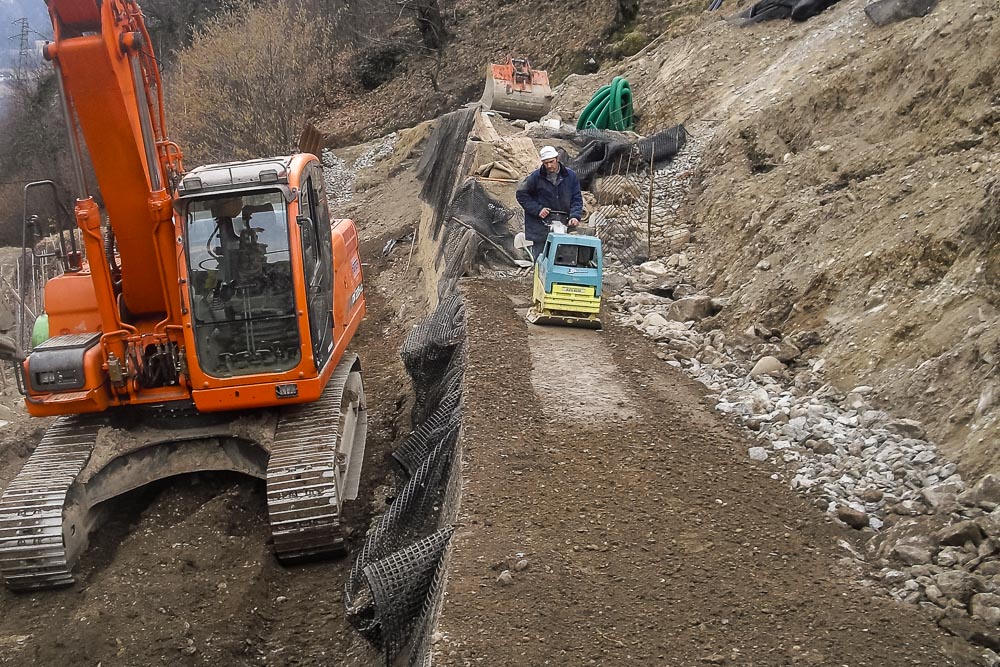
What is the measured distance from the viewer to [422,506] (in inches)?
215

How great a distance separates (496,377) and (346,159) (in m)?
18.5

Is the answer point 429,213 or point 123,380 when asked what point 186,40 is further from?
point 123,380

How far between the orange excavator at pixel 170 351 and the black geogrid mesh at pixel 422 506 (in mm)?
590

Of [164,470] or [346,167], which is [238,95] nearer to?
[346,167]

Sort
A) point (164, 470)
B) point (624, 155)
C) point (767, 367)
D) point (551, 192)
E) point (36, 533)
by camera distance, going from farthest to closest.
Result: point (624, 155), point (551, 192), point (767, 367), point (164, 470), point (36, 533)

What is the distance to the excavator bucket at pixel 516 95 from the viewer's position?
18.1 m

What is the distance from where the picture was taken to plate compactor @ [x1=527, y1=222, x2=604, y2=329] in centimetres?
742

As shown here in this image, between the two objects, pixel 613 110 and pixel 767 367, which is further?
pixel 613 110

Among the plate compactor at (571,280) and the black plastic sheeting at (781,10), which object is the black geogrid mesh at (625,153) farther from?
the plate compactor at (571,280)

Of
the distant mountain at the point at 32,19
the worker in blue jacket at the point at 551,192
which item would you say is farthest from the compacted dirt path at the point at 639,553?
the distant mountain at the point at 32,19

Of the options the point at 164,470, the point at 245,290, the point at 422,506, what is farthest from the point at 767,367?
the point at 164,470

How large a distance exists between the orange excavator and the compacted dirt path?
4.51 feet

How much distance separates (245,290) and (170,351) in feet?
2.34

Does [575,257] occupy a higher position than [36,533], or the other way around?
[575,257]
